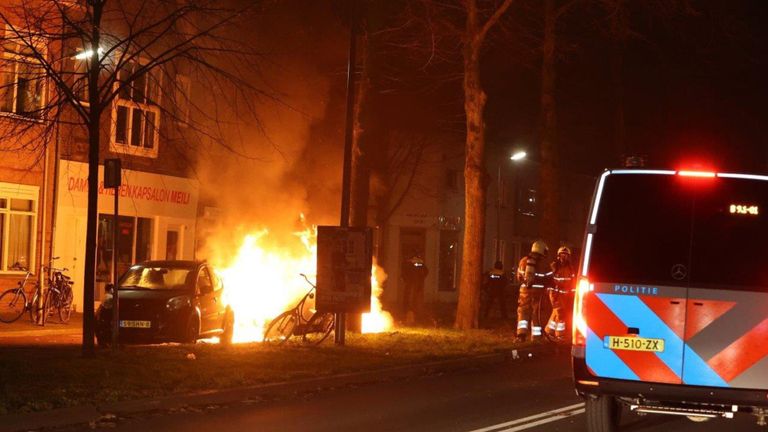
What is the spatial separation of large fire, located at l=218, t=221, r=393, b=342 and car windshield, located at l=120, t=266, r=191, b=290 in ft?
→ 4.10

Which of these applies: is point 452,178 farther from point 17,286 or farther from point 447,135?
point 17,286

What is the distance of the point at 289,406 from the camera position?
11.3m

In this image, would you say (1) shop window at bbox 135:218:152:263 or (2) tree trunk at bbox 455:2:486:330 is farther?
→ (1) shop window at bbox 135:218:152:263

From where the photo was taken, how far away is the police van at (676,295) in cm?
773

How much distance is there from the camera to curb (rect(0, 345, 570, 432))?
31.0 feet

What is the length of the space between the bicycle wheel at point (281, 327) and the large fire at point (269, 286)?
190cm

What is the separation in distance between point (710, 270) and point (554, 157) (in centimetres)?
1610

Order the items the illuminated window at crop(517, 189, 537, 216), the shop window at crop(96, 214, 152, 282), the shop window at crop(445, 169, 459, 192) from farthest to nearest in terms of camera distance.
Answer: the illuminated window at crop(517, 189, 537, 216) → the shop window at crop(445, 169, 459, 192) → the shop window at crop(96, 214, 152, 282)

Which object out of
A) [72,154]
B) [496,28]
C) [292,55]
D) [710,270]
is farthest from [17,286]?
[710,270]

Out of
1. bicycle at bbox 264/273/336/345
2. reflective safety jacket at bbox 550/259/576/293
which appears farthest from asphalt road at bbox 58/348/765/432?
reflective safety jacket at bbox 550/259/576/293

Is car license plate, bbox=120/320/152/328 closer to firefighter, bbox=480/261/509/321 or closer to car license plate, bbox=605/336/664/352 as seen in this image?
car license plate, bbox=605/336/664/352

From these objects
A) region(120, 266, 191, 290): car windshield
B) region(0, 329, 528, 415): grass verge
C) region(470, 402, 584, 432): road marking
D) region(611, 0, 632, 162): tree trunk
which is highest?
region(611, 0, 632, 162): tree trunk

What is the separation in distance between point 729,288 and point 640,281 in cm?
67

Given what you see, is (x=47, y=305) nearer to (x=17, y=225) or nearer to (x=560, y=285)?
(x=17, y=225)
